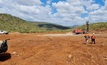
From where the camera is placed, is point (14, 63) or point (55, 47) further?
point (55, 47)

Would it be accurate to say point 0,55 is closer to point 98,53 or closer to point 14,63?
point 14,63

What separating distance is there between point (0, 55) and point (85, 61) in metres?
7.43

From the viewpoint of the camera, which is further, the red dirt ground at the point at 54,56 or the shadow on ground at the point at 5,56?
the shadow on ground at the point at 5,56

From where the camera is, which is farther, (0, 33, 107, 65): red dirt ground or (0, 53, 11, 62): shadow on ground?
(0, 53, 11, 62): shadow on ground

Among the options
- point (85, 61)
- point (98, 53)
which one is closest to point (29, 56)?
point (85, 61)

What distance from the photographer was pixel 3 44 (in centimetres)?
1616

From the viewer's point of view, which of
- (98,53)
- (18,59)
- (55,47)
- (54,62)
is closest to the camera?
(54,62)

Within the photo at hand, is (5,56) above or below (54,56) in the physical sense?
below

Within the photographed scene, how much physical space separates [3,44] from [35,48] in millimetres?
4000

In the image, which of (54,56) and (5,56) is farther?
(5,56)

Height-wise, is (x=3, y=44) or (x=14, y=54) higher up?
(x=3, y=44)

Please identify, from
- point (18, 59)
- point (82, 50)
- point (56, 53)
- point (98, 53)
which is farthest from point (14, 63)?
point (98, 53)

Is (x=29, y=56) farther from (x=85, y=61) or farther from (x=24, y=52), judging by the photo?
(x=85, y=61)

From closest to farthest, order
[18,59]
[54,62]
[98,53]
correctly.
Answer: [54,62] → [18,59] → [98,53]
